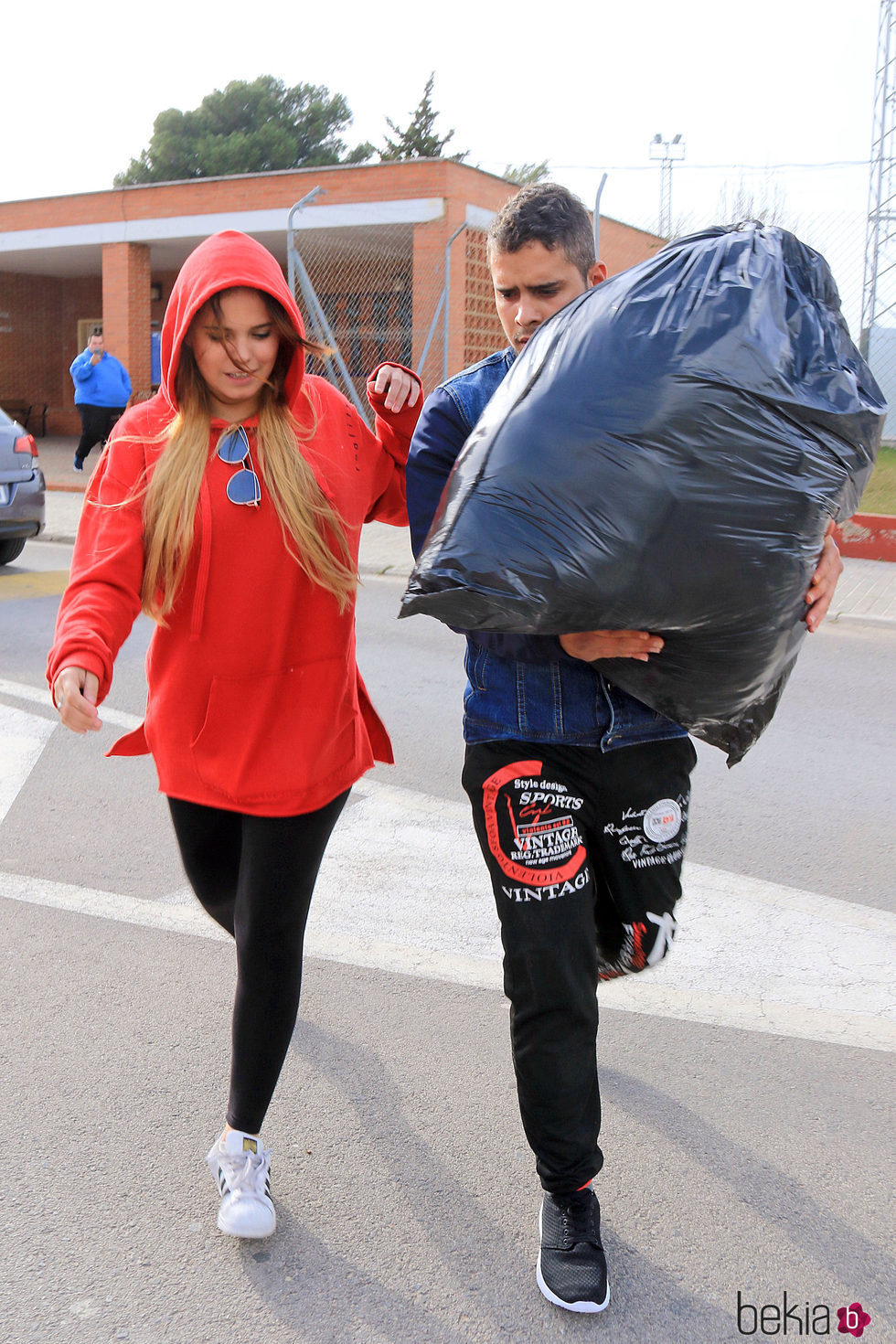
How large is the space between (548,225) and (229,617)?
2.88 feet

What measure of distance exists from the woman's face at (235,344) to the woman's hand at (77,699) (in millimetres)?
587

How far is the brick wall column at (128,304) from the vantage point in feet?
69.4

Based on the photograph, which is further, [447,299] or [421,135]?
[421,135]

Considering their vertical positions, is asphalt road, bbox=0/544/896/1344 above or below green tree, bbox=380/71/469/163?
below

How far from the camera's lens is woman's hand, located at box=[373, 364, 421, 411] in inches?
92.3

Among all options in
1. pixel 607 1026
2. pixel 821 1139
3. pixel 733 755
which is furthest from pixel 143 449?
pixel 821 1139

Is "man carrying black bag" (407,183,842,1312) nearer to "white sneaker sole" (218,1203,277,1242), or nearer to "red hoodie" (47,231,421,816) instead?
"red hoodie" (47,231,421,816)

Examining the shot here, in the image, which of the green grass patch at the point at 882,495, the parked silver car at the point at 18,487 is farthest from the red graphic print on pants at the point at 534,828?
the green grass patch at the point at 882,495

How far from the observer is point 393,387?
2.35 meters

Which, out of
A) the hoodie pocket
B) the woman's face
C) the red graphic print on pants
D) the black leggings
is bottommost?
the black leggings

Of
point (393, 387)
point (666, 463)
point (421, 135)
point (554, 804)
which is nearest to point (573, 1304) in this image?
point (554, 804)

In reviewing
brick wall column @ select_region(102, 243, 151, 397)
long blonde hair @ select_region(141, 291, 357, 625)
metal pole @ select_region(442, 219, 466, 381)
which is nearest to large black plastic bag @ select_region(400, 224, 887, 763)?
long blonde hair @ select_region(141, 291, 357, 625)

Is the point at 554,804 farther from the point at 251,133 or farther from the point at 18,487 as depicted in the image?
the point at 251,133

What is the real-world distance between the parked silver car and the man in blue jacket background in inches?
246
